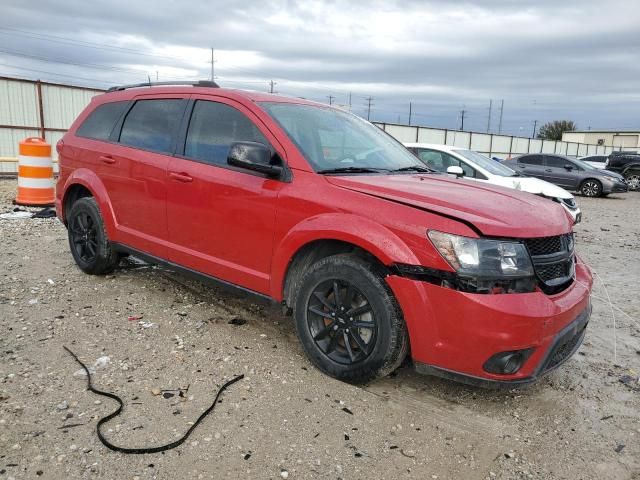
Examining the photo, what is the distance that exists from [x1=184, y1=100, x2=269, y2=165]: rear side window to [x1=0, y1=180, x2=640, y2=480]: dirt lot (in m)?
1.34

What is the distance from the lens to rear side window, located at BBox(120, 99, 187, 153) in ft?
13.9

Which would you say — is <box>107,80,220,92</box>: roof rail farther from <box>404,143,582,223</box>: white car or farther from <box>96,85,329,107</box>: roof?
<box>404,143,582,223</box>: white car

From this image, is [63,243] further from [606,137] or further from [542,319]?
[606,137]

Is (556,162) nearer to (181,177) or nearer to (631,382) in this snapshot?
(631,382)

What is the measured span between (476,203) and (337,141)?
1291mm

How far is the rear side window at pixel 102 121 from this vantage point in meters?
4.88

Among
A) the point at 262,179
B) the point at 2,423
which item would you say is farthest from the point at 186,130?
the point at 2,423

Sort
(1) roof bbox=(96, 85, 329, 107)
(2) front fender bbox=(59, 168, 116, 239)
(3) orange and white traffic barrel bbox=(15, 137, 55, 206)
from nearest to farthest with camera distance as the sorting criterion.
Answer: (1) roof bbox=(96, 85, 329, 107) → (2) front fender bbox=(59, 168, 116, 239) → (3) orange and white traffic barrel bbox=(15, 137, 55, 206)

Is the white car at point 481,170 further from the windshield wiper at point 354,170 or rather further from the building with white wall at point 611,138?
the building with white wall at point 611,138

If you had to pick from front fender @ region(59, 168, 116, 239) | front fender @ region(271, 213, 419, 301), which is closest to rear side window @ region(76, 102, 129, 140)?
front fender @ region(59, 168, 116, 239)

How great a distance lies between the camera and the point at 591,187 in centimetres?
1806

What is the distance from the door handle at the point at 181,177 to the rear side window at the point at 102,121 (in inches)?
50.2

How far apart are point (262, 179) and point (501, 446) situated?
2167mm

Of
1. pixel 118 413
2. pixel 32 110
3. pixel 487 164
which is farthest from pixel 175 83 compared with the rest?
pixel 32 110
